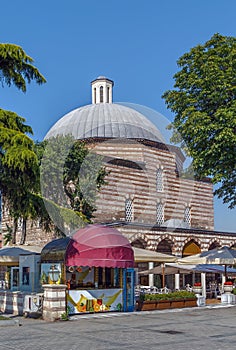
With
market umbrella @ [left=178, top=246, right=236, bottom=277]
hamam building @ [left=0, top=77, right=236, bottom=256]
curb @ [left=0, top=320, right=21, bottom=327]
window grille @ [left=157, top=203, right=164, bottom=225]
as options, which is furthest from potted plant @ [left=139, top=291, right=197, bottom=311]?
window grille @ [left=157, top=203, right=164, bottom=225]

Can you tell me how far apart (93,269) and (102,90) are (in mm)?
36222

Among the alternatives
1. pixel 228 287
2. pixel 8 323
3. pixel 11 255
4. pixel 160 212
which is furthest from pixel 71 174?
pixel 8 323

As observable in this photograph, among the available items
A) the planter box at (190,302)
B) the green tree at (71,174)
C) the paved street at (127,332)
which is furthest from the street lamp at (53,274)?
the green tree at (71,174)

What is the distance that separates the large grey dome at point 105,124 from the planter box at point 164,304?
2536 cm

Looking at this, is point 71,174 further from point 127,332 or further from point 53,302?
point 127,332

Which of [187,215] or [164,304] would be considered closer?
[164,304]

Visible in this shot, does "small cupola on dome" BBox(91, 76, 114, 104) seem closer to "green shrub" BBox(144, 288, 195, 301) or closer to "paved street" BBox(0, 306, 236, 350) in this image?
"green shrub" BBox(144, 288, 195, 301)

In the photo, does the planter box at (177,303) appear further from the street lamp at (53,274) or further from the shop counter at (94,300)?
the street lamp at (53,274)

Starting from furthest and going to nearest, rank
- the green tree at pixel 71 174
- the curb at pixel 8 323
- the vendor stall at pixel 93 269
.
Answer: the green tree at pixel 71 174 < the vendor stall at pixel 93 269 < the curb at pixel 8 323

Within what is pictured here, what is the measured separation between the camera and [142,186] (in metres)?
44.0

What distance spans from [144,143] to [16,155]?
30.2 m

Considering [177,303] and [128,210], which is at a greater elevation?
[128,210]

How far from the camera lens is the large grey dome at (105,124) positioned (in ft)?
151

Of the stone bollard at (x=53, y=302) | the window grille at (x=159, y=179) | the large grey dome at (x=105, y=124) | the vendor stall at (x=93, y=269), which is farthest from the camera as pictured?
the window grille at (x=159, y=179)
